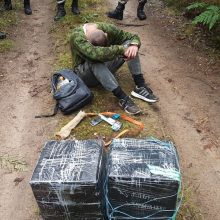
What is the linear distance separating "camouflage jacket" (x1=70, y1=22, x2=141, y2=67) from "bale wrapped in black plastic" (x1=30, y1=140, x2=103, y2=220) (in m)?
1.77

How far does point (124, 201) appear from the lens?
3350 millimetres

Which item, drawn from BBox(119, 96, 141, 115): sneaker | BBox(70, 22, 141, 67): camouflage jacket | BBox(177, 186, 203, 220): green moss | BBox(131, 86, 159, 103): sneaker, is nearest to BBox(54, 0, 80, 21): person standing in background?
BBox(70, 22, 141, 67): camouflage jacket

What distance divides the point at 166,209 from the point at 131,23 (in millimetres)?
5354

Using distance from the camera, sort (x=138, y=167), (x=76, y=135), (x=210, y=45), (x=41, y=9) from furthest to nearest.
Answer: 1. (x=41, y=9)
2. (x=210, y=45)
3. (x=76, y=135)
4. (x=138, y=167)

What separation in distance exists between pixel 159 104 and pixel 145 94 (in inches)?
9.9

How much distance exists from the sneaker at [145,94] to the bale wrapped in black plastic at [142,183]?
1.95 metres

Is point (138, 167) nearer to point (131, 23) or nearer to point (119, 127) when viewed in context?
point (119, 127)

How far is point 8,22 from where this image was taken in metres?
7.90

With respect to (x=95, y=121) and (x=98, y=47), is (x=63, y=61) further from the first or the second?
(x=95, y=121)

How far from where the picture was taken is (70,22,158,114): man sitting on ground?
5.02 m

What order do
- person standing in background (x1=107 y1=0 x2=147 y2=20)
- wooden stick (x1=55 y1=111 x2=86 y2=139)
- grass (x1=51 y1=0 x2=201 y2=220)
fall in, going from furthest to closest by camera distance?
1. person standing in background (x1=107 y1=0 x2=147 y2=20)
2. wooden stick (x1=55 y1=111 x2=86 y2=139)
3. grass (x1=51 y1=0 x2=201 y2=220)

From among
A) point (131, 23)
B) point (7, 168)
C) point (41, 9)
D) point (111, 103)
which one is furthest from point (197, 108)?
point (41, 9)

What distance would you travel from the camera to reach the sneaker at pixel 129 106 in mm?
5109

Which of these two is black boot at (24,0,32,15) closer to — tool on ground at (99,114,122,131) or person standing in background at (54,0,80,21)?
person standing in background at (54,0,80,21)
